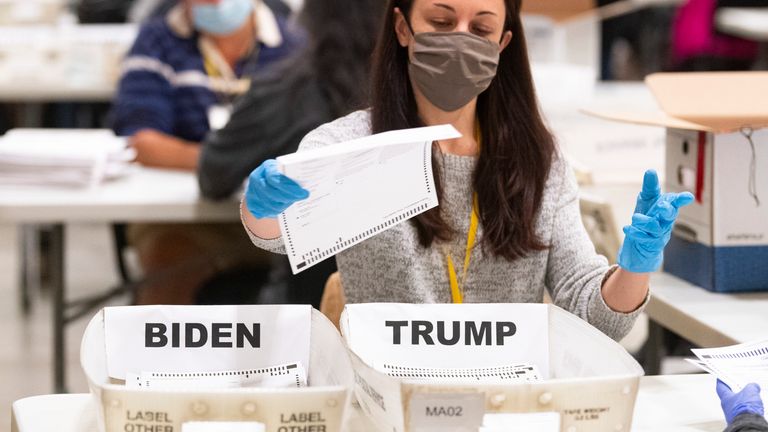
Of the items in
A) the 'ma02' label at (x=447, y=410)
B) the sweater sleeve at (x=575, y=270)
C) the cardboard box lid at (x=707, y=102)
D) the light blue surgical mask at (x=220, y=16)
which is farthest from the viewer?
the light blue surgical mask at (x=220, y=16)

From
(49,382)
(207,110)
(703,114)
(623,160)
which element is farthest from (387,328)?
(49,382)

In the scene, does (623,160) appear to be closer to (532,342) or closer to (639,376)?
(532,342)

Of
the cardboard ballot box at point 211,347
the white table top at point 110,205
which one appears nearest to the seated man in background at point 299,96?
the white table top at point 110,205

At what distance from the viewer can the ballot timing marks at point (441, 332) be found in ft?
4.86

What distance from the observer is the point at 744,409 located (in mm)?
1412

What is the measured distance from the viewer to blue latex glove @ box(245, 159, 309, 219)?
1.42 metres

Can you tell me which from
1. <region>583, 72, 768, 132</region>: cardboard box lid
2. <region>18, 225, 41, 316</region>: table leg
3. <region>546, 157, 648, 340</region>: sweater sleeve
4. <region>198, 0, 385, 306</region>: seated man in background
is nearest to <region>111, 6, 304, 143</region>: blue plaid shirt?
<region>198, 0, 385, 306</region>: seated man in background

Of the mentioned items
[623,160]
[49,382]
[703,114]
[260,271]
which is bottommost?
[49,382]

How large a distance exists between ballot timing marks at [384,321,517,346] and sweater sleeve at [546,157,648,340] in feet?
1.10

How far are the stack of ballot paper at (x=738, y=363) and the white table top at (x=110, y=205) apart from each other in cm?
160

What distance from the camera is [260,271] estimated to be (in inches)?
137

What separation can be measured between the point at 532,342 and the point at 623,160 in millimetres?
1626

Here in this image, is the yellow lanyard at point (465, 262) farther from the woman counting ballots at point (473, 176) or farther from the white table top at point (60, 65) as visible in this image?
the white table top at point (60, 65)

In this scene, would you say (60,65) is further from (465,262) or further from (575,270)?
(575,270)
